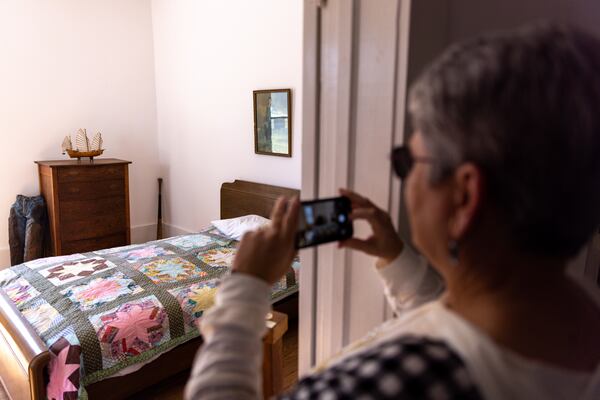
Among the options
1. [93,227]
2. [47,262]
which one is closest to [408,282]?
[47,262]

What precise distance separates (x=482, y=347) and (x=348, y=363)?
0.46ft

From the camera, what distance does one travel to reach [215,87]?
164 inches

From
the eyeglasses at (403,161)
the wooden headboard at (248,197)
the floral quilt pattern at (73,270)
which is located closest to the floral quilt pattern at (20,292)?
the floral quilt pattern at (73,270)

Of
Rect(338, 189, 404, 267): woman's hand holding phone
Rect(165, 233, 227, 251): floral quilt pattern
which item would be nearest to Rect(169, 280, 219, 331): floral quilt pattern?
Rect(165, 233, 227, 251): floral quilt pattern

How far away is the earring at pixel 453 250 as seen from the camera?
Answer: 0.50 meters

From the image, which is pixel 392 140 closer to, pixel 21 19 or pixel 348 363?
pixel 348 363

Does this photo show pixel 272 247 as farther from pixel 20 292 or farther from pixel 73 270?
pixel 73 270

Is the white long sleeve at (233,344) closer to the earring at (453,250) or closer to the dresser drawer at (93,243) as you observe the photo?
the earring at (453,250)

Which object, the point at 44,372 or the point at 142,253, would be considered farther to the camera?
the point at 142,253

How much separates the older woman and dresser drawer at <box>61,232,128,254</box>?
385 cm

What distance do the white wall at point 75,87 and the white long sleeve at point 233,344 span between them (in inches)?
166

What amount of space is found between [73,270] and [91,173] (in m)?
1.47

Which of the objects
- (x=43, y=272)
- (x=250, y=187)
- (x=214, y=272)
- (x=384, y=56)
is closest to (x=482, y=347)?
(x=384, y=56)

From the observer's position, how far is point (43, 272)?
8.77 feet
